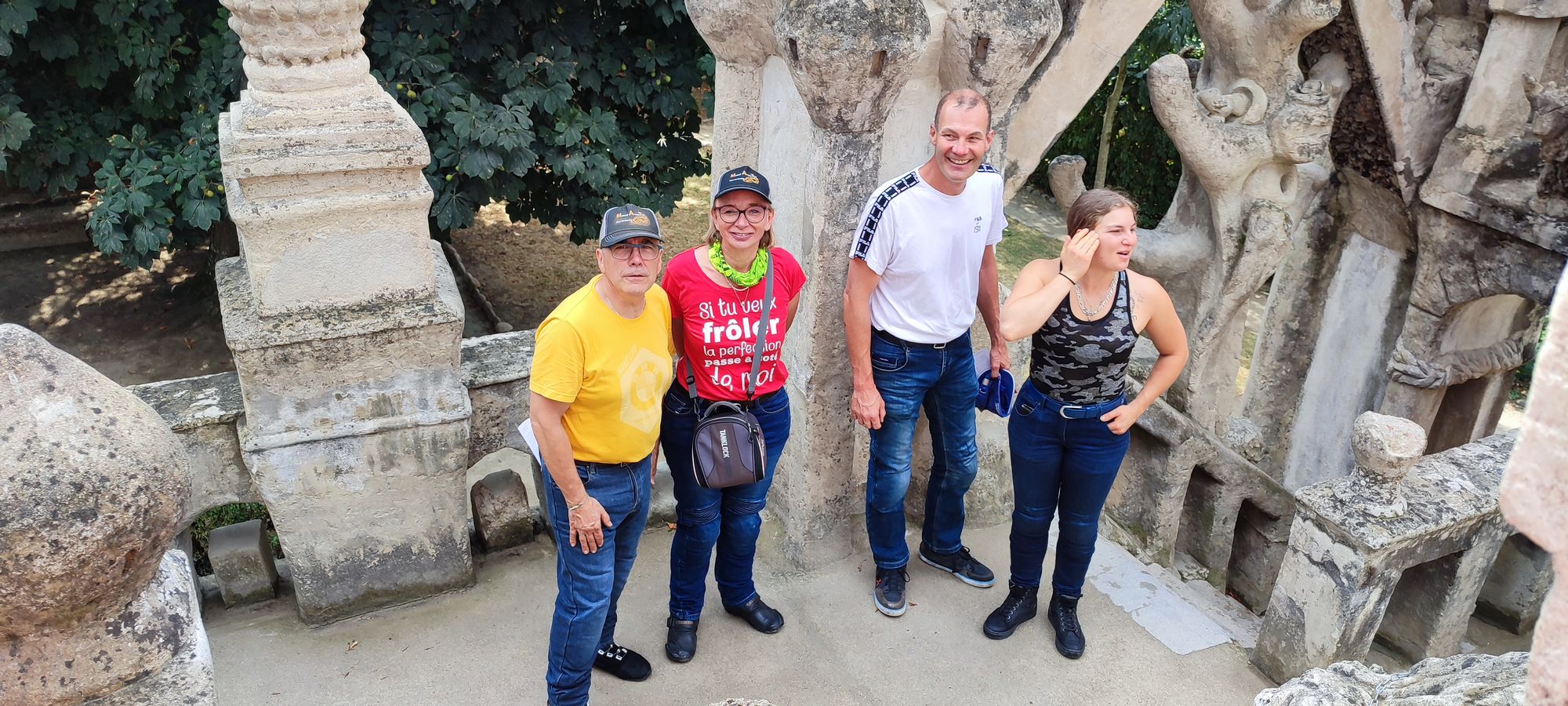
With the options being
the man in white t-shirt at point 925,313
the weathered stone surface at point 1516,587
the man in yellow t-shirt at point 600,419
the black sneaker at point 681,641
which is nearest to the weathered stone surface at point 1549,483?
the man in yellow t-shirt at point 600,419

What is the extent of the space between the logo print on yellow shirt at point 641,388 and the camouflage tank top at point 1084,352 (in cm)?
121

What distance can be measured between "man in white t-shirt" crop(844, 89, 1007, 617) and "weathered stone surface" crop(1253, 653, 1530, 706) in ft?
5.91

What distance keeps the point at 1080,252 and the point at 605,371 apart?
1.42 m

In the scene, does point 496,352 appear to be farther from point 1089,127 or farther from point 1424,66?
point 1089,127

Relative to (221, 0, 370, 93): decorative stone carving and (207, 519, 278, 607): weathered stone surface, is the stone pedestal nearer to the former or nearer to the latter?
(221, 0, 370, 93): decorative stone carving

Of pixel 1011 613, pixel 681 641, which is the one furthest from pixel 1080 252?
pixel 681 641

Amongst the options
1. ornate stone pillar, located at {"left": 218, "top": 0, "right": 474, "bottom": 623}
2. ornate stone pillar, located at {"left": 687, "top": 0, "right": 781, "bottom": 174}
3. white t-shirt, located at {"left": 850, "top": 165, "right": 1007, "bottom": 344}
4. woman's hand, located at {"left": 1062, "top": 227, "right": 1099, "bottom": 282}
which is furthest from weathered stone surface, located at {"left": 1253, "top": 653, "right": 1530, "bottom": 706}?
ornate stone pillar, located at {"left": 218, "top": 0, "right": 474, "bottom": 623}

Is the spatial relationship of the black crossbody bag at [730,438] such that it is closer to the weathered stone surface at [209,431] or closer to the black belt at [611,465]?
the black belt at [611,465]

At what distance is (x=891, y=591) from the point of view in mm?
4090

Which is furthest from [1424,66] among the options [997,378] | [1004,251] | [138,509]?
[1004,251]

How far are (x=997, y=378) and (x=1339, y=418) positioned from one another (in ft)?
8.68

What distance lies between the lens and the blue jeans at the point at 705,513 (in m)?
3.50

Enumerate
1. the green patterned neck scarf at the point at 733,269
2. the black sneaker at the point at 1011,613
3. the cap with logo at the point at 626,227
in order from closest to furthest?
1. the cap with logo at the point at 626,227
2. the green patterned neck scarf at the point at 733,269
3. the black sneaker at the point at 1011,613

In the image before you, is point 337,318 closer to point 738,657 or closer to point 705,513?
point 705,513
